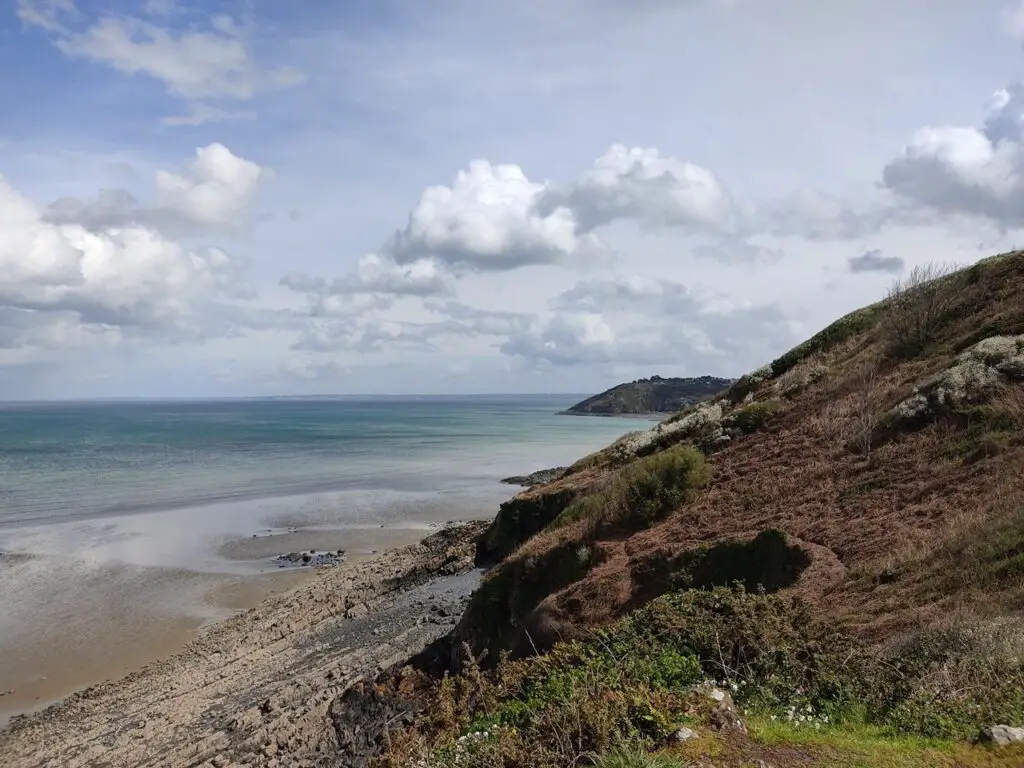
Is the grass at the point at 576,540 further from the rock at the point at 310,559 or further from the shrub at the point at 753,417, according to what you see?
the rock at the point at 310,559

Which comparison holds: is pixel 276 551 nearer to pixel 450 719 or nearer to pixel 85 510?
pixel 85 510

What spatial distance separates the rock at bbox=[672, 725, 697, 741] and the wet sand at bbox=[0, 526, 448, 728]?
1816cm

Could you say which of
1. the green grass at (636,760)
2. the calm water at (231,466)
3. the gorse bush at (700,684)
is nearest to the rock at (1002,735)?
the gorse bush at (700,684)

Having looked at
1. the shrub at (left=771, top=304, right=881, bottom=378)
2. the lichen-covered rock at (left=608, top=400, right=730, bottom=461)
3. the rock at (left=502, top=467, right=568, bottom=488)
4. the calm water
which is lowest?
the rock at (left=502, top=467, right=568, bottom=488)

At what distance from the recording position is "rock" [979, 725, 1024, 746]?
568 centimetres

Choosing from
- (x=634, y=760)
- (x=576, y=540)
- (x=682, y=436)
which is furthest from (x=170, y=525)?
(x=634, y=760)

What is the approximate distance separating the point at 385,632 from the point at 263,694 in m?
4.21

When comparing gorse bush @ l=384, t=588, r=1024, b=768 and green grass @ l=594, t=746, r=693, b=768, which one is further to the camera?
gorse bush @ l=384, t=588, r=1024, b=768

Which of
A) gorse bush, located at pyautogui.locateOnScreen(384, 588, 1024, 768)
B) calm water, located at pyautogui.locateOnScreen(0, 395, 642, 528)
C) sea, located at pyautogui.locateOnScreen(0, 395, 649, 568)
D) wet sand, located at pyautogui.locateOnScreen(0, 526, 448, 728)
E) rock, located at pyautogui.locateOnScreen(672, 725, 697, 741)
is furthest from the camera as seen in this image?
calm water, located at pyautogui.locateOnScreen(0, 395, 642, 528)

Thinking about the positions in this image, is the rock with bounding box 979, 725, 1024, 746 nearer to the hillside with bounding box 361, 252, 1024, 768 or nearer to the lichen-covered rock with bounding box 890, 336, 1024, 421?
the hillside with bounding box 361, 252, 1024, 768

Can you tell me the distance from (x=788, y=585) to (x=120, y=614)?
73.8 feet

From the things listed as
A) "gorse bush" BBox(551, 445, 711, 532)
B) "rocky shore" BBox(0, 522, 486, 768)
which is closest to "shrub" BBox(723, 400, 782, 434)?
"gorse bush" BBox(551, 445, 711, 532)

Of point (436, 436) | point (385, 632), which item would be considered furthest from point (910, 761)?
point (436, 436)

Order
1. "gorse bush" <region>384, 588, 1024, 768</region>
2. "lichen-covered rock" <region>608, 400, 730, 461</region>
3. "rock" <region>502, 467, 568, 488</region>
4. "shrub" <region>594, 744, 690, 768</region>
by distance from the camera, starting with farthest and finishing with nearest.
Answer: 1. "rock" <region>502, 467, 568, 488</region>
2. "lichen-covered rock" <region>608, 400, 730, 461</region>
3. "gorse bush" <region>384, 588, 1024, 768</region>
4. "shrub" <region>594, 744, 690, 768</region>
